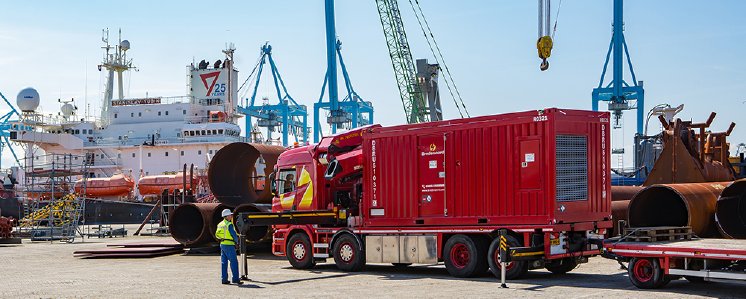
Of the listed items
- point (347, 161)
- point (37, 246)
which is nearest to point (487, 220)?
point (347, 161)

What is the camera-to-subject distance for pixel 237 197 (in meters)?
28.6

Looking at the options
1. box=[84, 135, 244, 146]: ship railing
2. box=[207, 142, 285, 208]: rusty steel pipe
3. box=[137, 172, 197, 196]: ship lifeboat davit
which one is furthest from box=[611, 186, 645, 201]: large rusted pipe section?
box=[84, 135, 244, 146]: ship railing

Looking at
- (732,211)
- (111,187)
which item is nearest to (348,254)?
(732,211)

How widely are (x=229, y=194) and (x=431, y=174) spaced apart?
1217 centimetres

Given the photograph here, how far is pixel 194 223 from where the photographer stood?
28.0 meters

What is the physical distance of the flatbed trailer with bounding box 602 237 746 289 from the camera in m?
13.2

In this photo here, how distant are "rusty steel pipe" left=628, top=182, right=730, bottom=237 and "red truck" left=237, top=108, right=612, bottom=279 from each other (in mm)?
1801

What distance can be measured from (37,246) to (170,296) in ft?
65.5

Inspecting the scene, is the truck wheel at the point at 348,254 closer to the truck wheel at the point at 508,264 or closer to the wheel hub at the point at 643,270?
the truck wheel at the point at 508,264

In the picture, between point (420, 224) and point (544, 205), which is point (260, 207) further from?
point (544, 205)

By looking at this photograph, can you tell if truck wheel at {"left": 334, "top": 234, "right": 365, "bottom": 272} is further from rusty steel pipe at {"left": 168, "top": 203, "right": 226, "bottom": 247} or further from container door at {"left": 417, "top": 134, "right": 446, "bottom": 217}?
rusty steel pipe at {"left": 168, "top": 203, "right": 226, "bottom": 247}

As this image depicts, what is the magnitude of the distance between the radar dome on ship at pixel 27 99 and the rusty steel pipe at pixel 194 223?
43946 millimetres

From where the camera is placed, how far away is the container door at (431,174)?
18125 mm

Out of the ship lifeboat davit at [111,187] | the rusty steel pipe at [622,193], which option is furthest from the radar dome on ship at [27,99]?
the rusty steel pipe at [622,193]
